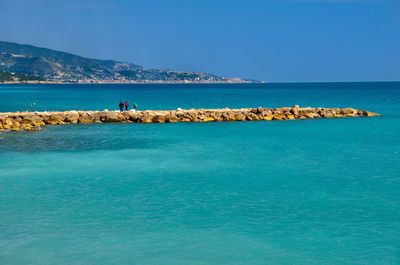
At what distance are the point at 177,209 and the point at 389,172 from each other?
842 centimetres

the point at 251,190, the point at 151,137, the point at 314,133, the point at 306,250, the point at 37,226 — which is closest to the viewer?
the point at 306,250

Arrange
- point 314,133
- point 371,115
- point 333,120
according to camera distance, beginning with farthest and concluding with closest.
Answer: point 371,115 < point 333,120 < point 314,133

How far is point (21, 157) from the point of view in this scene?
74.2 ft

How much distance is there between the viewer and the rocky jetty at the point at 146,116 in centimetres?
3567

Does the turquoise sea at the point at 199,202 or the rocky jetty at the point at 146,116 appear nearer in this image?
the turquoise sea at the point at 199,202

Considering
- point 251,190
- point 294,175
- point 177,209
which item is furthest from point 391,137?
point 177,209

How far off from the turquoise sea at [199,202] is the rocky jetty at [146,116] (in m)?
7.92

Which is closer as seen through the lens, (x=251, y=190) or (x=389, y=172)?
(x=251, y=190)

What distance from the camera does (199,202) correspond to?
15117mm

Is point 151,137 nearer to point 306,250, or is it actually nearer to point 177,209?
point 177,209

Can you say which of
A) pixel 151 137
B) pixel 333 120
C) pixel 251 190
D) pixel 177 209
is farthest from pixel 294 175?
pixel 333 120

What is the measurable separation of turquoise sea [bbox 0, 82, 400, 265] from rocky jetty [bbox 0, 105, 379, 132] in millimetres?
7916

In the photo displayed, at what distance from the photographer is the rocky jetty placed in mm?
35672

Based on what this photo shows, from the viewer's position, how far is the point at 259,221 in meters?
13.3
